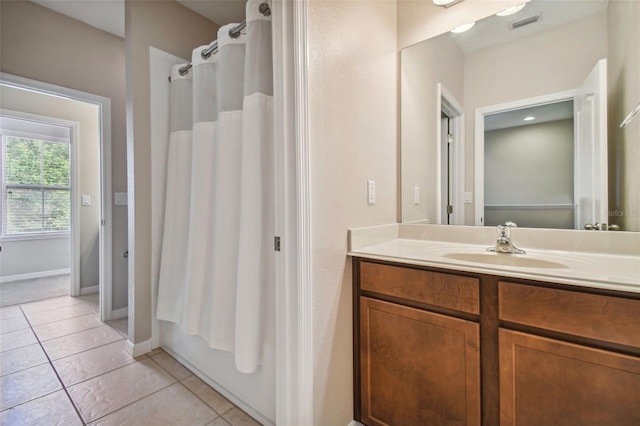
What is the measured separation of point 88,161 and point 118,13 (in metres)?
1.92

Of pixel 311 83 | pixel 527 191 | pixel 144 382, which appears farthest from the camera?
pixel 144 382

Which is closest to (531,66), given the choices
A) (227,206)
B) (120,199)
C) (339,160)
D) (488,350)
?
(339,160)

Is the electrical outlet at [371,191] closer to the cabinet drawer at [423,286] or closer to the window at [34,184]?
the cabinet drawer at [423,286]

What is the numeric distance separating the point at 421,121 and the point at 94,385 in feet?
7.92

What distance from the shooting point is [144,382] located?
1576 mm

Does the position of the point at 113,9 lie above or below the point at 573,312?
above

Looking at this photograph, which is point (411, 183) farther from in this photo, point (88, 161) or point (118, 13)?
point (88, 161)

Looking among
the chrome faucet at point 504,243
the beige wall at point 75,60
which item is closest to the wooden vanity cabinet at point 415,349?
the chrome faucet at point 504,243

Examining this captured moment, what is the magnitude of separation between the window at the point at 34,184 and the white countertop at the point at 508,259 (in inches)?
169

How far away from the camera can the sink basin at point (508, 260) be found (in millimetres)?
1099

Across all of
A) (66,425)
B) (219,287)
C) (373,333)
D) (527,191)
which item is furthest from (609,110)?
(66,425)

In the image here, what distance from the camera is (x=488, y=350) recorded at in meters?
0.91

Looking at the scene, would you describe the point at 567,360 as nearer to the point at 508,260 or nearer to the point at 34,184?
the point at 508,260

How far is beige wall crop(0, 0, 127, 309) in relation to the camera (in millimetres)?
2102
